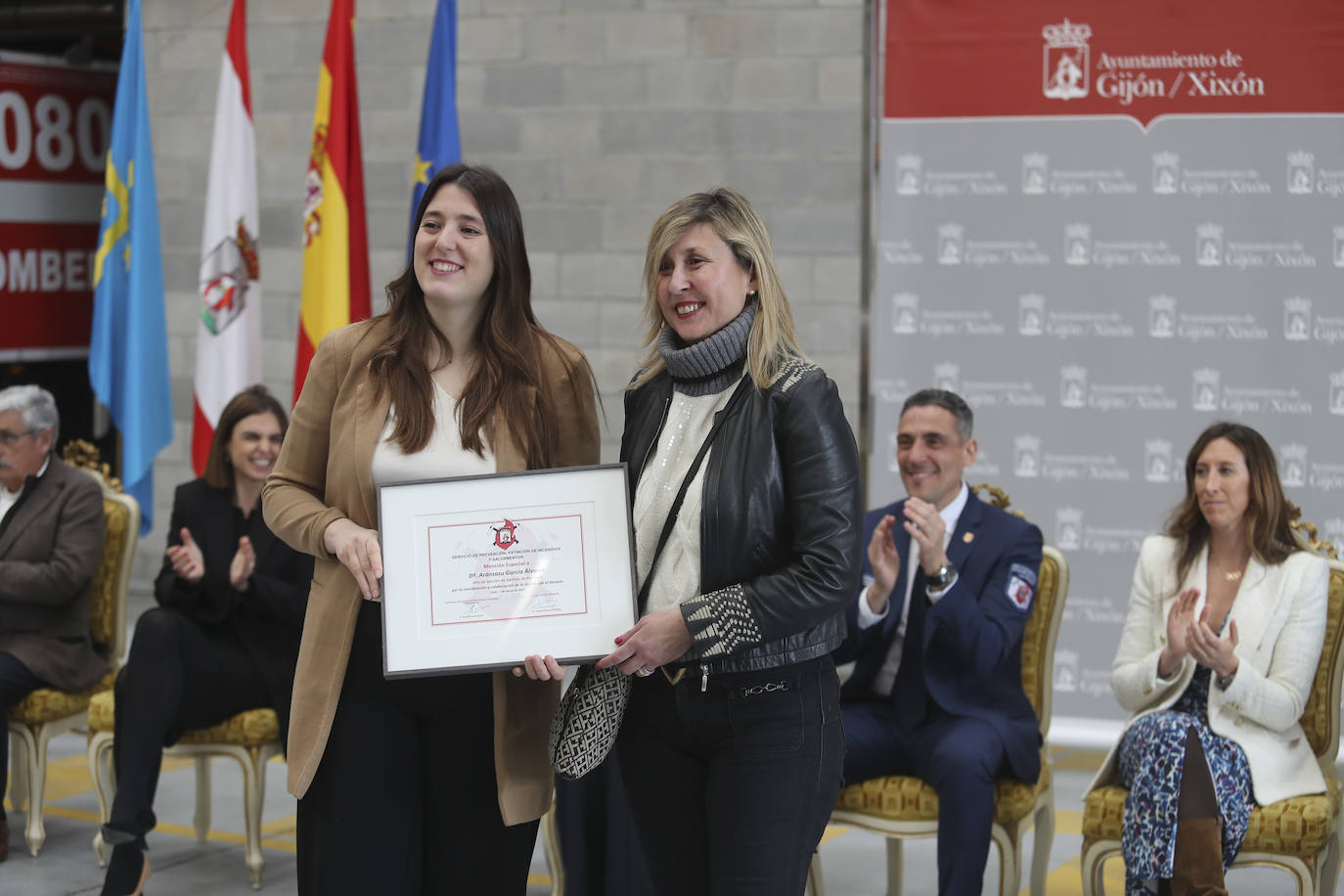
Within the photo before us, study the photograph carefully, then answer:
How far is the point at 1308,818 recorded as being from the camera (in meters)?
3.54

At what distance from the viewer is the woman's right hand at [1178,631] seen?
3674mm

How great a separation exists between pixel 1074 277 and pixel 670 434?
11.4ft

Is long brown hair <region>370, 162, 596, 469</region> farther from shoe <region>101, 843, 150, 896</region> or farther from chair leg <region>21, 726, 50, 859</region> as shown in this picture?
chair leg <region>21, 726, 50, 859</region>

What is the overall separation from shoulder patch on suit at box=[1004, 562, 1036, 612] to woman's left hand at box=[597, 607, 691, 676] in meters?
1.67

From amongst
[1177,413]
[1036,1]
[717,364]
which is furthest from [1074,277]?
[717,364]

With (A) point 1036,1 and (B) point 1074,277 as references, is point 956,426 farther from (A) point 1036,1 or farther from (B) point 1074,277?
(A) point 1036,1

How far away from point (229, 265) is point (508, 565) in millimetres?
3621

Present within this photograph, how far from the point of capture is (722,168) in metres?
6.93

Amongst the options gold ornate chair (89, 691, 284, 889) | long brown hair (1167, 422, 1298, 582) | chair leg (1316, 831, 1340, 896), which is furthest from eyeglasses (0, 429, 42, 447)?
chair leg (1316, 831, 1340, 896)

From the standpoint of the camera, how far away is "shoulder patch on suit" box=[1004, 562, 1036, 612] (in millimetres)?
3768

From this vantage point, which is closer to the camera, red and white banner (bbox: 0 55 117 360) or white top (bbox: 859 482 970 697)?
white top (bbox: 859 482 970 697)

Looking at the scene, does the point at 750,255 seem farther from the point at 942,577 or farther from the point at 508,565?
the point at 942,577

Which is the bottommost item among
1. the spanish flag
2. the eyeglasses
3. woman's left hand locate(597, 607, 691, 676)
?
woman's left hand locate(597, 607, 691, 676)

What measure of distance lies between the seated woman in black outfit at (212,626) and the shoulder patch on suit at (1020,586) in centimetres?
186
